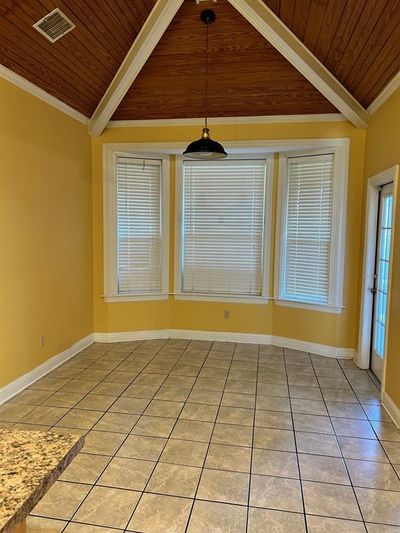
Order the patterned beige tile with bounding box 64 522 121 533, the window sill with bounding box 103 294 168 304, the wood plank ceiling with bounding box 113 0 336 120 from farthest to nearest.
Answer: the window sill with bounding box 103 294 168 304 → the wood plank ceiling with bounding box 113 0 336 120 → the patterned beige tile with bounding box 64 522 121 533

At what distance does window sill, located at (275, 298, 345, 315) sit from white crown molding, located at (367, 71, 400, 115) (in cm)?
223

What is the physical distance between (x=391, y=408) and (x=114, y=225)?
146 inches

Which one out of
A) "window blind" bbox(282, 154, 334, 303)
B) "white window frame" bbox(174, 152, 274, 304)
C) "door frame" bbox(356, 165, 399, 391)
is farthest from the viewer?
"white window frame" bbox(174, 152, 274, 304)

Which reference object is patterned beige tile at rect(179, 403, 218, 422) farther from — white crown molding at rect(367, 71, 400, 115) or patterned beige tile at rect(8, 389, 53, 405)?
white crown molding at rect(367, 71, 400, 115)

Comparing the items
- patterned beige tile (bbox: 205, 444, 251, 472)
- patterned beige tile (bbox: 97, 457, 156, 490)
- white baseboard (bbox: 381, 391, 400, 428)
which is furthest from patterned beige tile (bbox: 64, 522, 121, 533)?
white baseboard (bbox: 381, 391, 400, 428)

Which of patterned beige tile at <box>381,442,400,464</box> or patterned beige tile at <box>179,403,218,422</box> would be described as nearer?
patterned beige tile at <box>381,442,400,464</box>

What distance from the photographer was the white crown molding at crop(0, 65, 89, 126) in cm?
328

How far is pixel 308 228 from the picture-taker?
4.80m

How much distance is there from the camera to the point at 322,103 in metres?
4.38

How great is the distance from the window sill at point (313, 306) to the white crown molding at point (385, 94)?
223 centimetres

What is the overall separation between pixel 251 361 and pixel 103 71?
359cm

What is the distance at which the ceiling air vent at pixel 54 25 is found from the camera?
9.99 ft

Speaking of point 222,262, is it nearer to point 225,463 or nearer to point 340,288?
point 340,288

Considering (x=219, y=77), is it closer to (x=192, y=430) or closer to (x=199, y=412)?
(x=199, y=412)
